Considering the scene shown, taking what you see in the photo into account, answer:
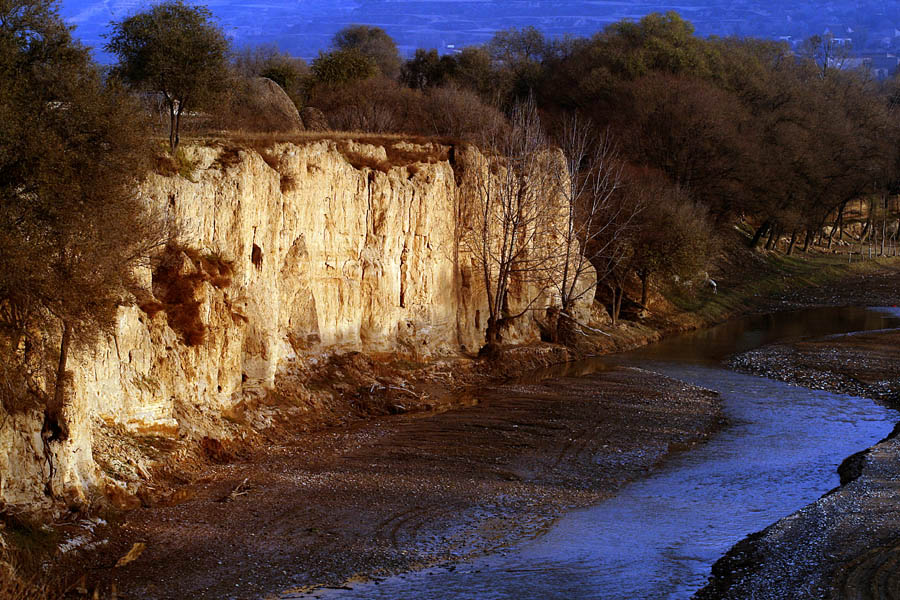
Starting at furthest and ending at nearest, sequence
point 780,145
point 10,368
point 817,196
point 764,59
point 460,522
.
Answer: point 764,59 → point 817,196 → point 780,145 → point 460,522 → point 10,368

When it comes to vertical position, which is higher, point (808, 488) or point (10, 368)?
point (10, 368)

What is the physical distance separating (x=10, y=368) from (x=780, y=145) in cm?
5663

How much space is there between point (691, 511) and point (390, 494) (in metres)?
6.96

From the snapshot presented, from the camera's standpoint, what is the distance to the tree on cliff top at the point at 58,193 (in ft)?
58.2

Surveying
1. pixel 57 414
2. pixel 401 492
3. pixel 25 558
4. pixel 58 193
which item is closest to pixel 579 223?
pixel 401 492

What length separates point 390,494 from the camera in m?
21.9

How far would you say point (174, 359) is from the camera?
24156mm

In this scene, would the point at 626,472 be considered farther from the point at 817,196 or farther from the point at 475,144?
the point at 817,196

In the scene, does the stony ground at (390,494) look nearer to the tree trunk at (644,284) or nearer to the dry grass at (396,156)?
the dry grass at (396,156)

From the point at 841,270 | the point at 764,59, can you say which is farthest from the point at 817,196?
→ the point at 764,59

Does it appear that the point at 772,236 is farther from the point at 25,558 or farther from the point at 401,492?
the point at 25,558

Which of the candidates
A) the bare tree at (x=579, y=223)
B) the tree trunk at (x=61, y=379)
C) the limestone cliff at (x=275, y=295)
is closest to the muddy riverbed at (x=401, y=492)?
the limestone cliff at (x=275, y=295)

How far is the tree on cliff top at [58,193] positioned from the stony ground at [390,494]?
3.71 metres

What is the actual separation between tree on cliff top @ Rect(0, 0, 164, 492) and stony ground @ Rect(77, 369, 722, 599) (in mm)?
3710
